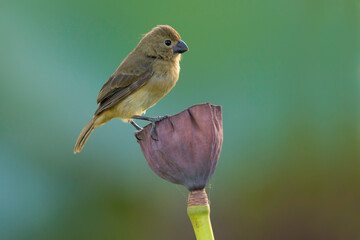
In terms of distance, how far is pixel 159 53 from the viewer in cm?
236

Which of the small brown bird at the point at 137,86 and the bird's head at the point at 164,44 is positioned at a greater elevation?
the bird's head at the point at 164,44

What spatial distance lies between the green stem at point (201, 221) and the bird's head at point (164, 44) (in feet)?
5.39

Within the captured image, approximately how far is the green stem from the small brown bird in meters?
1.38

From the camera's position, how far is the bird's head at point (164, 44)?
2357 millimetres

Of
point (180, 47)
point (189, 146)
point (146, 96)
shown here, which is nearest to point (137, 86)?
point (146, 96)

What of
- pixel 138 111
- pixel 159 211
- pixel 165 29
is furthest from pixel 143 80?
pixel 159 211

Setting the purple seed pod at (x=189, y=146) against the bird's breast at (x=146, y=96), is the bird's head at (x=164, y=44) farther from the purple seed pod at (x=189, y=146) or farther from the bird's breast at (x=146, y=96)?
the purple seed pod at (x=189, y=146)

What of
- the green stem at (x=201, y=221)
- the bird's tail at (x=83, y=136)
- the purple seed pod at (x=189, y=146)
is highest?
the bird's tail at (x=83, y=136)

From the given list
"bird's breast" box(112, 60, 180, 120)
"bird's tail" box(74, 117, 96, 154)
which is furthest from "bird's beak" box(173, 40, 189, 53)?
"bird's tail" box(74, 117, 96, 154)

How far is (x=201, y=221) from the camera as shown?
742 mm

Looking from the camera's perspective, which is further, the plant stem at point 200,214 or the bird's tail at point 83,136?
the bird's tail at point 83,136

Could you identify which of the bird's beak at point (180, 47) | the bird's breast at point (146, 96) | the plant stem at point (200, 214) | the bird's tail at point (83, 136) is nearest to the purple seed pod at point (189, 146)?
the plant stem at point (200, 214)

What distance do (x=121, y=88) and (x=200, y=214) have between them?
1531 mm

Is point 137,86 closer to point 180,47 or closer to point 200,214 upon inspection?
point 180,47
